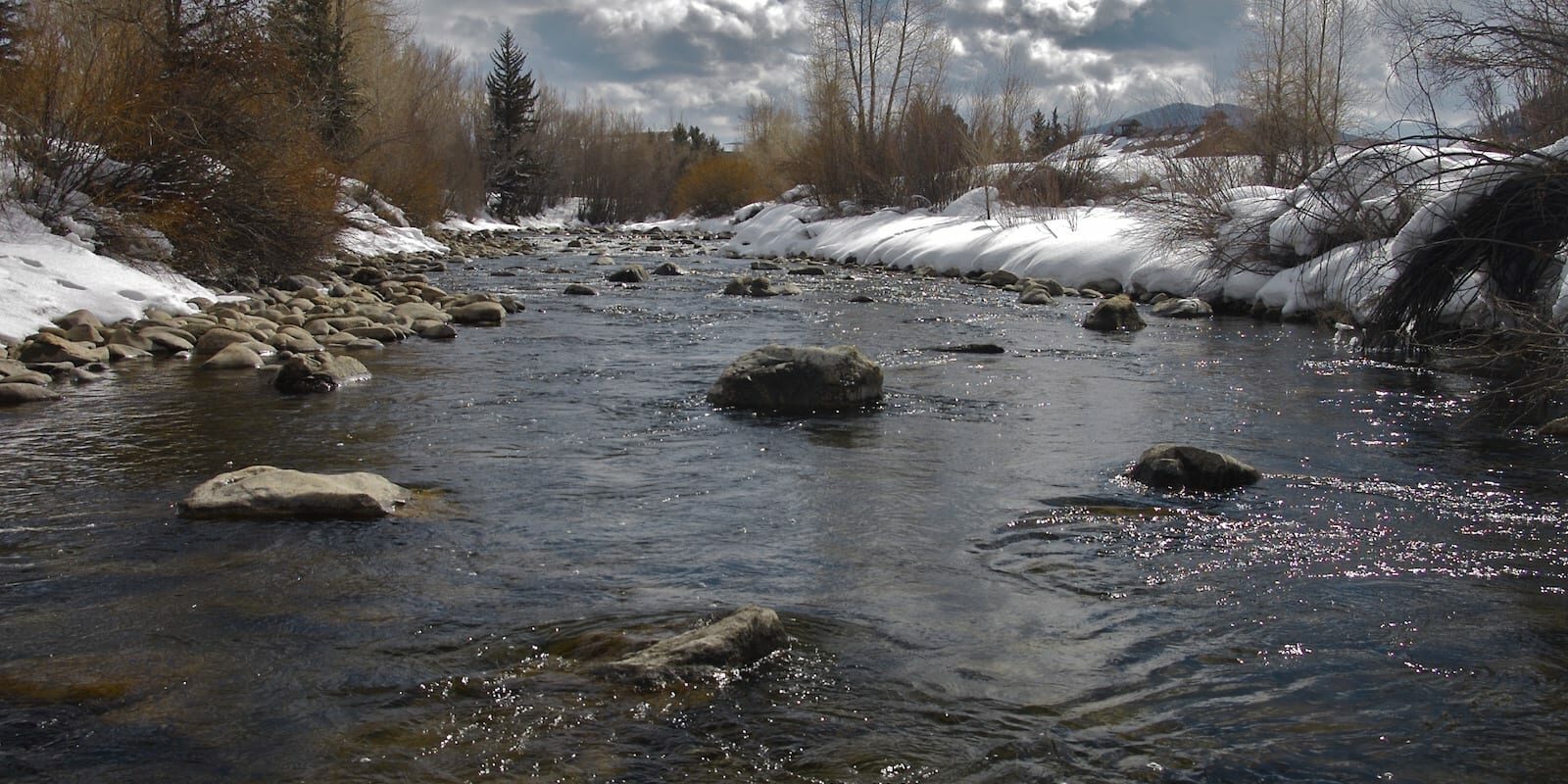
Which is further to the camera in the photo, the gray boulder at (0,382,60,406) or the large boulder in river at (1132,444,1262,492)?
the gray boulder at (0,382,60,406)

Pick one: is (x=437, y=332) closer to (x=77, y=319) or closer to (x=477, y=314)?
(x=477, y=314)

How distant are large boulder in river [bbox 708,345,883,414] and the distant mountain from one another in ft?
48.2

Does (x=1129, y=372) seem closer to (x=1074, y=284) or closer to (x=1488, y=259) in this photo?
(x=1488, y=259)

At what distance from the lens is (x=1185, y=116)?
2117 centimetres

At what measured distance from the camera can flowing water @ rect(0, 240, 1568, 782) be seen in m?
2.68

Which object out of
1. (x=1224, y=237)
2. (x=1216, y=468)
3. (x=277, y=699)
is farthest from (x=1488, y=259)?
(x=277, y=699)

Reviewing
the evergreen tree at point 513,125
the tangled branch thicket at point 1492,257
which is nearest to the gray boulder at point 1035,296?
the tangled branch thicket at point 1492,257

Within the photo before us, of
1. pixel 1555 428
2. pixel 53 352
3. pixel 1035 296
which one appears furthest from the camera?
pixel 1035 296

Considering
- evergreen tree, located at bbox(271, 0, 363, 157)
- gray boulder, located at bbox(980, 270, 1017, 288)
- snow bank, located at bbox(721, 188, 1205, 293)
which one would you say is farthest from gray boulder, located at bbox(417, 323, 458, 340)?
evergreen tree, located at bbox(271, 0, 363, 157)

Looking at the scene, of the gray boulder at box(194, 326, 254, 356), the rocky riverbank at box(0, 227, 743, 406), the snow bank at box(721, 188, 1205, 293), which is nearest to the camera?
the rocky riverbank at box(0, 227, 743, 406)

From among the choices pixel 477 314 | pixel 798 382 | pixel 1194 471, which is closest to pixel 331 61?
pixel 477 314

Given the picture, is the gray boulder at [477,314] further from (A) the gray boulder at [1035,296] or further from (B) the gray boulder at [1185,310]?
(B) the gray boulder at [1185,310]

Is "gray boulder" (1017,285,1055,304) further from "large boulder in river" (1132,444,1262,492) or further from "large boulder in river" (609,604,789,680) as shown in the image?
"large boulder in river" (609,604,789,680)

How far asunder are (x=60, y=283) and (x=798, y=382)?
702 centimetres
